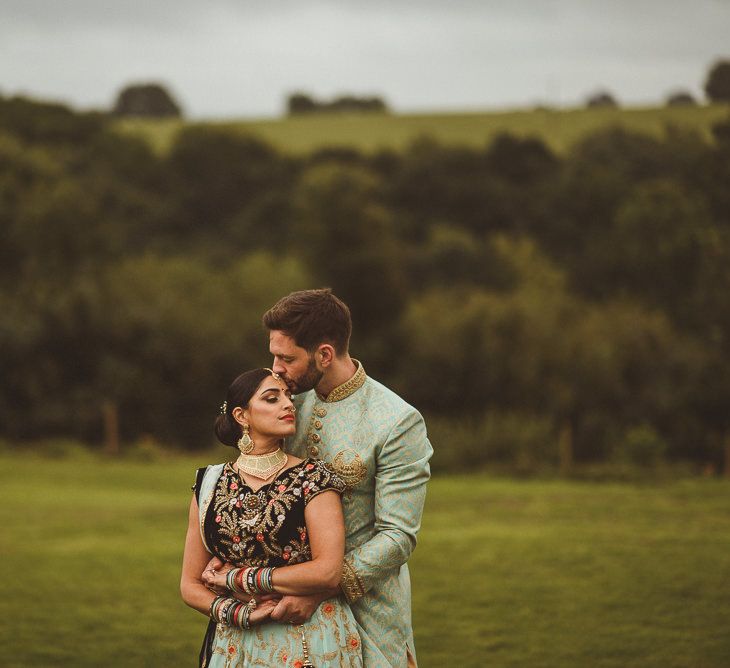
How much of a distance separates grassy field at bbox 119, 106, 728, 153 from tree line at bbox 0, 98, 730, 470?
3235 mm

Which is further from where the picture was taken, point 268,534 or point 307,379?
point 307,379

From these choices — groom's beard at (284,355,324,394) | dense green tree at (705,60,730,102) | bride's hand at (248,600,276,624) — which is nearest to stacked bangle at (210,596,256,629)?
bride's hand at (248,600,276,624)

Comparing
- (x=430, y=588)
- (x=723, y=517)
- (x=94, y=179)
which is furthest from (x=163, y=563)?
(x=94, y=179)

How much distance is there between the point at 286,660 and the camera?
3.37 m

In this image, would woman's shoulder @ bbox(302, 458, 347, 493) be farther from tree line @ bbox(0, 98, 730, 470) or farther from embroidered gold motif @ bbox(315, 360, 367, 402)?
tree line @ bbox(0, 98, 730, 470)

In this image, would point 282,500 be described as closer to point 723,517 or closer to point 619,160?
point 723,517

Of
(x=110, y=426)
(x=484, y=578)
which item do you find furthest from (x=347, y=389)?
(x=110, y=426)

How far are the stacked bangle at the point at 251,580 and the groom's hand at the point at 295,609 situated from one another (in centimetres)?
6

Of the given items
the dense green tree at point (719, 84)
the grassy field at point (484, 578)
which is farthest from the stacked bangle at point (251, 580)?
the dense green tree at point (719, 84)

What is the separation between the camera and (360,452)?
3.51 metres

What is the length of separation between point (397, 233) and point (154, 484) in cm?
2565

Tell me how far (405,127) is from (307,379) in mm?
54471

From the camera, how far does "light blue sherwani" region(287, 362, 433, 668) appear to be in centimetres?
344

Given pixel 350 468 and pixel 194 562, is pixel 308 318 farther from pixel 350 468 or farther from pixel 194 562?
pixel 194 562
